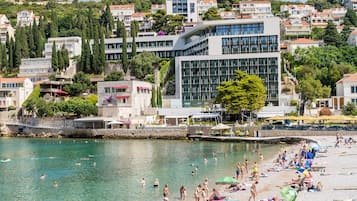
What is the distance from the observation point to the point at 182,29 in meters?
114

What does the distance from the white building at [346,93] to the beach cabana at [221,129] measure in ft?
53.1

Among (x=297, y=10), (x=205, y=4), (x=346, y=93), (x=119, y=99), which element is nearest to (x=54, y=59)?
(x=119, y=99)

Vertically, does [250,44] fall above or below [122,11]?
below

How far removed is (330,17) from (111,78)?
70.2 meters

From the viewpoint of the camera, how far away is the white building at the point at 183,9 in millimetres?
129938

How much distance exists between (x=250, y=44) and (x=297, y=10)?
7445 cm

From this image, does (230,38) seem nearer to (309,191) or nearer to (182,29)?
(182,29)

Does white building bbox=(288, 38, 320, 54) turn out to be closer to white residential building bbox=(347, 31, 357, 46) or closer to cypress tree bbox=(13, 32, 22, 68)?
white residential building bbox=(347, 31, 357, 46)

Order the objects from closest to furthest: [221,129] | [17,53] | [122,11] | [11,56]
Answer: [221,129] < [17,53] < [11,56] < [122,11]

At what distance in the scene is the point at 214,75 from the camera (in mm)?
82438

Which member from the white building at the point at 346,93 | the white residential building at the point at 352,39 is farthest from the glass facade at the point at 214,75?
the white residential building at the point at 352,39

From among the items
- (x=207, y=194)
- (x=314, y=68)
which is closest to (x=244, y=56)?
(x=314, y=68)

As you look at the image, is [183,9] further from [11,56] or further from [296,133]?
[296,133]

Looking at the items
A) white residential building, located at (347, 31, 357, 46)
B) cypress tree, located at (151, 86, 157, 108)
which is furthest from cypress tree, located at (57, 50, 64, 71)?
white residential building, located at (347, 31, 357, 46)
